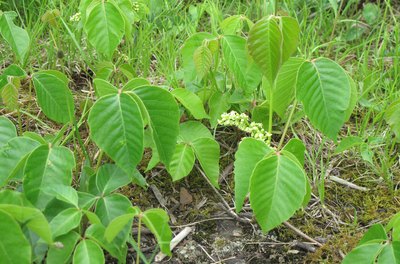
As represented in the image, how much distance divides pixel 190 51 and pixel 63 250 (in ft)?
2.71

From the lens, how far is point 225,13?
288 centimetres

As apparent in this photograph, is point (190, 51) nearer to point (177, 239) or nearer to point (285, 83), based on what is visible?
point (285, 83)

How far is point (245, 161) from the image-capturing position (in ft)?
5.41

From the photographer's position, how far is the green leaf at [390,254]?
4.97 feet

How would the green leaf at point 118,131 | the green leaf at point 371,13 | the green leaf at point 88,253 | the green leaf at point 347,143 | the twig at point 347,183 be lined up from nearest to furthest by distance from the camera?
the green leaf at point 88,253 → the green leaf at point 118,131 → the green leaf at point 347,143 → the twig at point 347,183 → the green leaf at point 371,13

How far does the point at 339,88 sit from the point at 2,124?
0.89m

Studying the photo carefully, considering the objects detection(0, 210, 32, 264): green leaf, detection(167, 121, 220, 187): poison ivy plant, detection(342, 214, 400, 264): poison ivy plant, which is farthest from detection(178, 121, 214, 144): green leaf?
detection(0, 210, 32, 264): green leaf

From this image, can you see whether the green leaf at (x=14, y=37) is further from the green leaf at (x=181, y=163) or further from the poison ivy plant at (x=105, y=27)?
the green leaf at (x=181, y=163)

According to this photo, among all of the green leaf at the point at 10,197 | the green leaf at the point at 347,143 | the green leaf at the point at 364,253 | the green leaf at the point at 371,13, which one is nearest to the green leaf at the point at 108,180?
the green leaf at the point at 10,197


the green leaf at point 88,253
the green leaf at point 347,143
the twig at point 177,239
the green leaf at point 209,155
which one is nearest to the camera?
the green leaf at point 88,253

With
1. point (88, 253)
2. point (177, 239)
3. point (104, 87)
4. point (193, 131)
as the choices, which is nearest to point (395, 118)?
point (193, 131)

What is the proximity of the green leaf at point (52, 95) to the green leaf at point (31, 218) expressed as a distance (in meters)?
0.48

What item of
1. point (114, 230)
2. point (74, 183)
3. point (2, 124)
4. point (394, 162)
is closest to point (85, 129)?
point (74, 183)

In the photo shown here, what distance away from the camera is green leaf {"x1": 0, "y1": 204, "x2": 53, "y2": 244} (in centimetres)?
132
